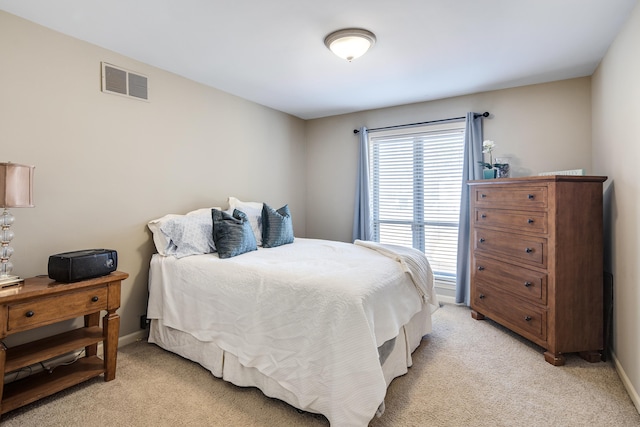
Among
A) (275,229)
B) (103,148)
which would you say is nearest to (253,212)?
(275,229)

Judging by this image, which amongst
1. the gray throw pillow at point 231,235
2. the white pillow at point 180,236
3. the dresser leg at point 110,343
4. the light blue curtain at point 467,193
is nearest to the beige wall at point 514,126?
the light blue curtain at point 467,193

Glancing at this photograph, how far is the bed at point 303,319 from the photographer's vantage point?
1.66m

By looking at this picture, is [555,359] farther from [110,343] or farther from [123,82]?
[123,82]

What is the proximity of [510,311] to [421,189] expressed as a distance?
1.74 m

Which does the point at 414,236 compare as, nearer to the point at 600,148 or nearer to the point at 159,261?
the point at 600,148

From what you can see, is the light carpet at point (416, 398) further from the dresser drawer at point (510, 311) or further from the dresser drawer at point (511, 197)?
the dresser drawer at point (511, 197)

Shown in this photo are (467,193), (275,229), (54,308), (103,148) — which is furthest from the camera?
(467,193)

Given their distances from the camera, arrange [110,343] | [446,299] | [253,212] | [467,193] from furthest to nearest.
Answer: [446,299], [467,193], [253,212], [110,343]

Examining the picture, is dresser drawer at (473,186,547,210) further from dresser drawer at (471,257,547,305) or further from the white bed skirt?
the white bed skirt

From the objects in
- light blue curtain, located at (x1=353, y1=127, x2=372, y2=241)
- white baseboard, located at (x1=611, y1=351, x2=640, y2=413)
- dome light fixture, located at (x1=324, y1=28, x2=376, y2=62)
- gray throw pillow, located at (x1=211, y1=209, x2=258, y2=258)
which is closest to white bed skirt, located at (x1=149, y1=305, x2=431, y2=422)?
gray throw pillow, located at (x1=211, y1=209, x2=258, y2=258)

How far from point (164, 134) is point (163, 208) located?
688 mm

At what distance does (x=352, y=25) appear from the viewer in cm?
222

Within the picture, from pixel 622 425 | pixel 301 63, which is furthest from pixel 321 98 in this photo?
pixel 622 425

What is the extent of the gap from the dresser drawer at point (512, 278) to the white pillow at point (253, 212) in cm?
222
